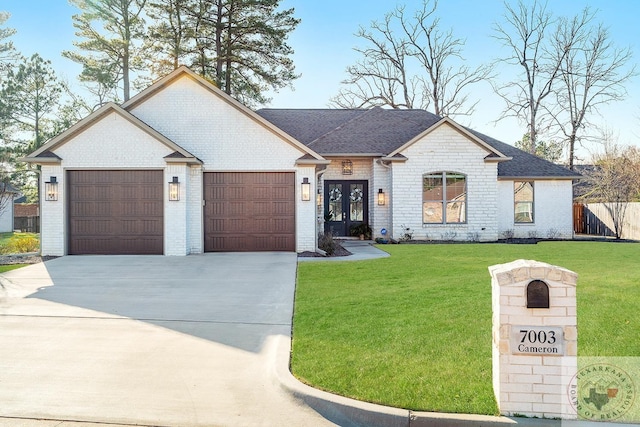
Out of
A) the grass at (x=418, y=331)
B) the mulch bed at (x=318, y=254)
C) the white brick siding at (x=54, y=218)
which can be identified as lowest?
the grass at (x=418, y=331)

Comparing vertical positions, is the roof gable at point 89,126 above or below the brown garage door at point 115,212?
above

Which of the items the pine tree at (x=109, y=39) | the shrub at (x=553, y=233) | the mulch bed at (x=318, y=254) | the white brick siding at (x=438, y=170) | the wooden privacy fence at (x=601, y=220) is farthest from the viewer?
the pine tree at (x=109, y=39)

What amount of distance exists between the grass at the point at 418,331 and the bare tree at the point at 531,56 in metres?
23.1

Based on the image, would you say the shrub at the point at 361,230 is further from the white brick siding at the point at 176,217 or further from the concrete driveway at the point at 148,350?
the concrete driveway at the point at 148,350

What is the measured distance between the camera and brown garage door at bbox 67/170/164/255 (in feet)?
44.3

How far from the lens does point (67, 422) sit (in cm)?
346

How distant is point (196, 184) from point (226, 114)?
2.35 metres

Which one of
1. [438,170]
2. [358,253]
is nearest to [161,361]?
[358,253]

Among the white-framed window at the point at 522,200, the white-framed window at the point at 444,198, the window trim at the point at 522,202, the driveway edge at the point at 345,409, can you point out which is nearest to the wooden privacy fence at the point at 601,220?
the window trim at the point at 522,202

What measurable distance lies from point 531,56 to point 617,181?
39.5ft

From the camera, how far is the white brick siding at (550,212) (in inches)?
763

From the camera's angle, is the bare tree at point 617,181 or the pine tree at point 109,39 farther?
the pine tree at point 109,39

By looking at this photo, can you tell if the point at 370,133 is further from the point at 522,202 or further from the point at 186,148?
the point at 186,148

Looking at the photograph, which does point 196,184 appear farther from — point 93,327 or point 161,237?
point 93,327
